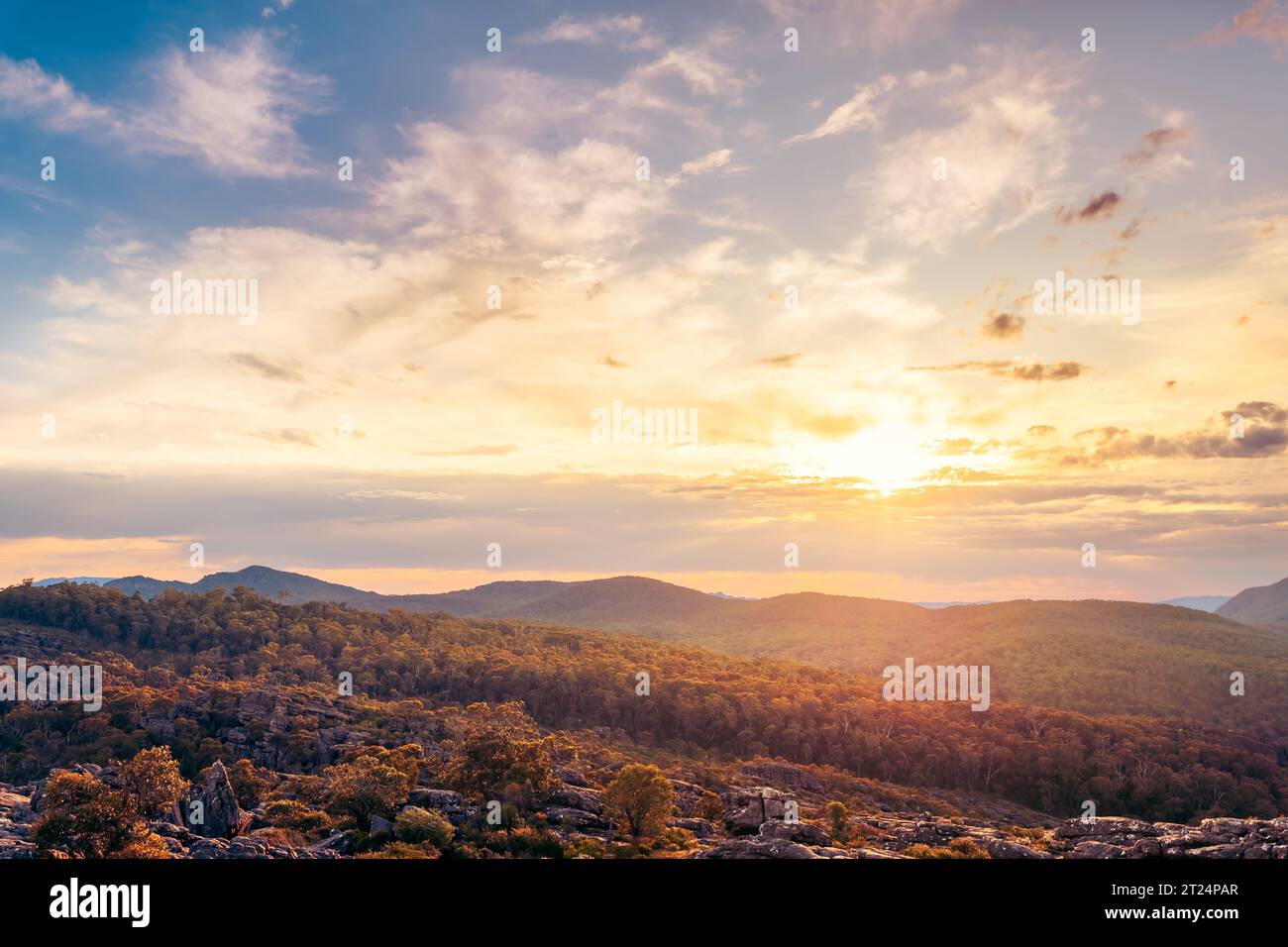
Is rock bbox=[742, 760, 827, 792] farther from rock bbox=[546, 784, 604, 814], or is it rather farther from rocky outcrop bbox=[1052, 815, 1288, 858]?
rock bbox=[546, 784, 604, 814]

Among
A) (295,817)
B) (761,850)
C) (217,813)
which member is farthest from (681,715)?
(761,850)

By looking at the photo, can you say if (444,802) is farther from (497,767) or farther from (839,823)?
(839,823)

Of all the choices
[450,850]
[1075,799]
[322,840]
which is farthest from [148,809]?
[1075,799]

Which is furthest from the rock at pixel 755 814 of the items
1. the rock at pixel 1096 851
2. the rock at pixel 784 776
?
the rock at pixel 784 776
